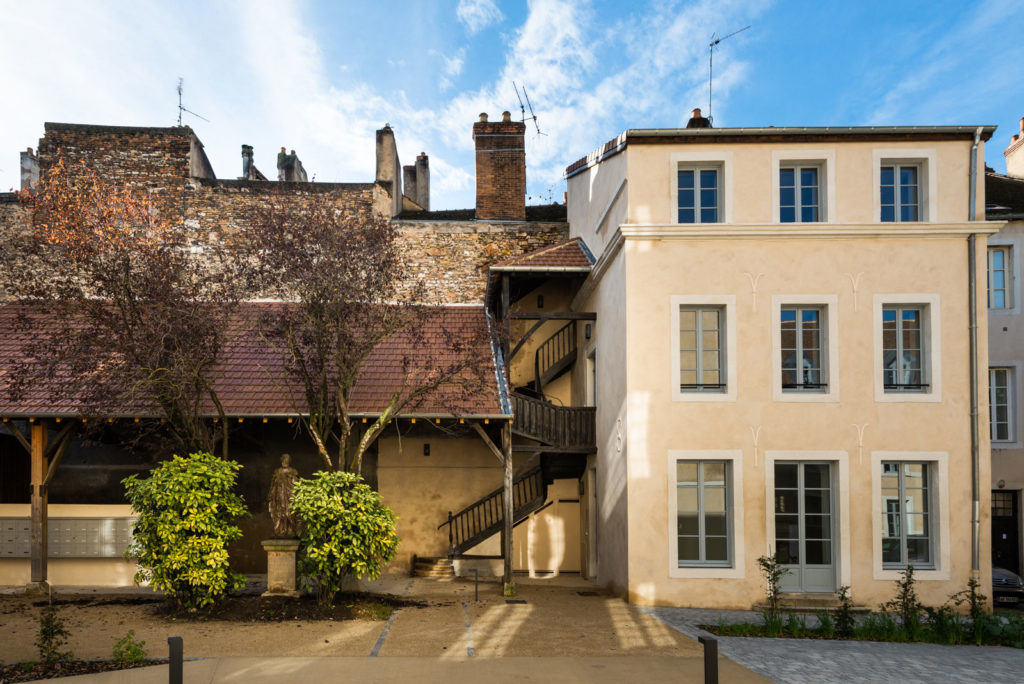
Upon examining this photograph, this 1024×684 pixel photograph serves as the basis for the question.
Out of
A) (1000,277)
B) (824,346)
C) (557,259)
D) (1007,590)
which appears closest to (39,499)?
(557,259)

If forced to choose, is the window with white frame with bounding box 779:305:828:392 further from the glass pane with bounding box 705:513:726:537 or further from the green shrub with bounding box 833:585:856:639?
the green shrub with bounding box 833:585:856:639

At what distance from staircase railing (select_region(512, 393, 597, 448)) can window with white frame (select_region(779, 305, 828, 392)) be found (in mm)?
3620

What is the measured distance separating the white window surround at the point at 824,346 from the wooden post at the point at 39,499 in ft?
36.1

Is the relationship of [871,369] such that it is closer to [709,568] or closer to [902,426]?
[902,426]

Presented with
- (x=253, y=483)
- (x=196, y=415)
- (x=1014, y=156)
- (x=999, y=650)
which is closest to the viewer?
(x=999, y=650)

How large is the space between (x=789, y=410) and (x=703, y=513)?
1917 millimetres

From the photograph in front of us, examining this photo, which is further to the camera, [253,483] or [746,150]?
[253,483]

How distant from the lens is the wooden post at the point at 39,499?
447 inches

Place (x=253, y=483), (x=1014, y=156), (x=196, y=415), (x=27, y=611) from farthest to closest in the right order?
(x=1014, y=156)
(x=253, y=483)
(x=196, y=415)
(x=27, y=611)

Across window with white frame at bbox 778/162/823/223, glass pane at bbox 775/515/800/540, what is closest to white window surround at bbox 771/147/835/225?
window with white frame at bbox 778/162/823/223

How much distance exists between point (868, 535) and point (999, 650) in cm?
219

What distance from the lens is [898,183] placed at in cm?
1109

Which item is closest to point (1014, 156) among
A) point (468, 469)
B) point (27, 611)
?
point (468, 469)

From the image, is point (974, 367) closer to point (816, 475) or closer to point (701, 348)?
point (816, 475)
